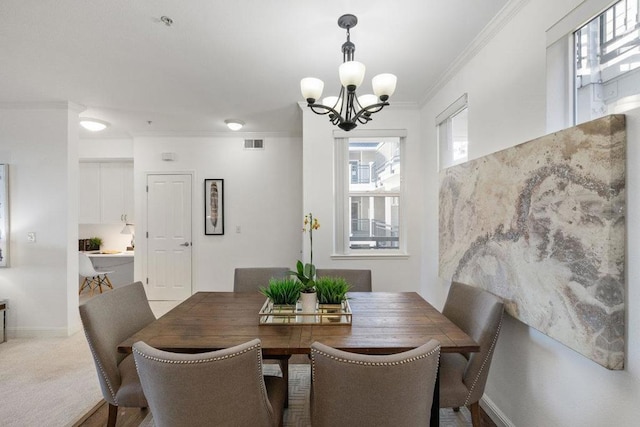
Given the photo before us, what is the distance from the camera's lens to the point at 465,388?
1562mm

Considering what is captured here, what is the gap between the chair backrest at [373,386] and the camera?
106 cm

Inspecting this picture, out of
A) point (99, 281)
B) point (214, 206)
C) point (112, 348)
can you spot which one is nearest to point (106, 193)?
point (99, 281)

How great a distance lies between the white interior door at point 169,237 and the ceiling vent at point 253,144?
0.98 meters

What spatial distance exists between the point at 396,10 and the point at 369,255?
7.51 ft

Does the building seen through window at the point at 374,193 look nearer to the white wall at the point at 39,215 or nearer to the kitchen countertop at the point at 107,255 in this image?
the white wall at the point at 39,215

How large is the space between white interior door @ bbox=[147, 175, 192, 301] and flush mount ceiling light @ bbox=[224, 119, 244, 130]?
1065mm

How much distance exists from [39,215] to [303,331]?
3563 mm

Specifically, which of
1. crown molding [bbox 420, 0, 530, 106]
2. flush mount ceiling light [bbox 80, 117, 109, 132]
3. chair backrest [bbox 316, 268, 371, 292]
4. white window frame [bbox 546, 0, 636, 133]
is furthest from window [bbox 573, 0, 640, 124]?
flush mount ceiling light [bbox 80, 117, 109, 132]

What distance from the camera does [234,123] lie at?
3.91 meters

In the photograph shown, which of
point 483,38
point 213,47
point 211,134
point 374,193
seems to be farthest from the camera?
point 211,134

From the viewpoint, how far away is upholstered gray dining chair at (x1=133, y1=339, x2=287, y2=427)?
1.08 metres

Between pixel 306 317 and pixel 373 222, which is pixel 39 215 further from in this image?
pixel 373 222

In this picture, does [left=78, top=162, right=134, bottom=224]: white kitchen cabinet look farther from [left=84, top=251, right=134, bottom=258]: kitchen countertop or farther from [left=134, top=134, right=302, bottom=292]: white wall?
[left=134, top=134, right=302, bottom=292]: white wall

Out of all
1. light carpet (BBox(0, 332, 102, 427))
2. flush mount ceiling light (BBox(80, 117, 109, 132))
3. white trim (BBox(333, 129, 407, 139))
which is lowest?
light carpet (BBox(0, 332, 102, 427))
